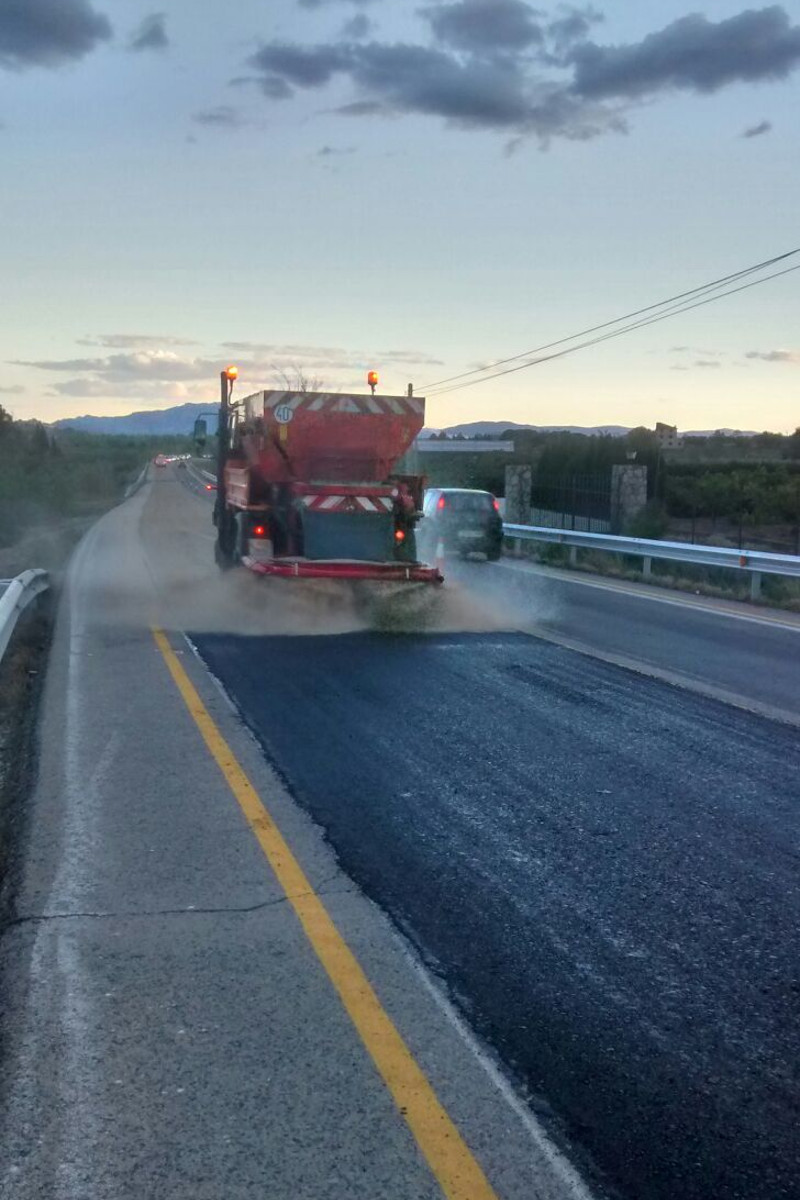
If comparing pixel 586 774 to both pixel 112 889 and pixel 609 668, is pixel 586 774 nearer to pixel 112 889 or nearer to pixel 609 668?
pixel 112 889

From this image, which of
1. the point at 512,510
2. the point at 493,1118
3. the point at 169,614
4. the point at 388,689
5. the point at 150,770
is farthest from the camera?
the point at 512,510

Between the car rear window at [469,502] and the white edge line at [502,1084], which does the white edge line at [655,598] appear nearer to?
the car rear window at [469,502]

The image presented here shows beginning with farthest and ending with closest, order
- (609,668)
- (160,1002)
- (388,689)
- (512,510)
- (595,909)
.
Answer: (512,510) < (609,668) < (388,689) < (595,909) < (160,1002)

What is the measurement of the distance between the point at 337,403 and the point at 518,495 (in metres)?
20.2

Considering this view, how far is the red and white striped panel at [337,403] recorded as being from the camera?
15.4 meters

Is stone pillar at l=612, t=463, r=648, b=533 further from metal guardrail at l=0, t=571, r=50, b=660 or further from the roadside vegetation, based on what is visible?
metal guardrail at l=0, t=571, r=50, b=660

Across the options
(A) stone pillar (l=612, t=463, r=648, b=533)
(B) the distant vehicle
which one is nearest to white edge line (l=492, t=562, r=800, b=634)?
(B) the distant vehicle

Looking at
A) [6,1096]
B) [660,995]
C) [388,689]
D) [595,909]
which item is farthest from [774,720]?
[6,1096]

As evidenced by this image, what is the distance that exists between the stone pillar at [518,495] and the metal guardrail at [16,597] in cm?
1852

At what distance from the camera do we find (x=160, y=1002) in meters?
Answer: 4.60

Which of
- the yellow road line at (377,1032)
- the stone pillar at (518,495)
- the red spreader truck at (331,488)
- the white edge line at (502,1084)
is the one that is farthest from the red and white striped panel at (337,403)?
the stone pillar at (518,495)

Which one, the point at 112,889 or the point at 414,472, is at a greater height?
the point at 414,472

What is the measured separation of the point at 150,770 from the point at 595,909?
10.9ft

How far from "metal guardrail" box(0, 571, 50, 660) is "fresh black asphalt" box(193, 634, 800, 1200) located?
2053mm
